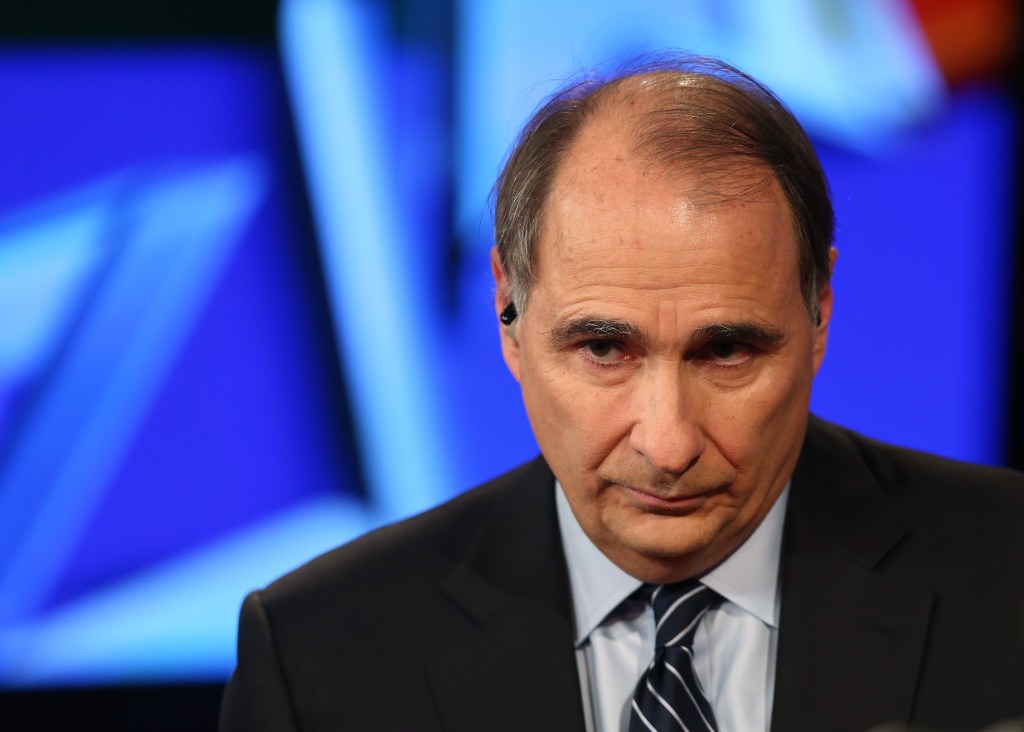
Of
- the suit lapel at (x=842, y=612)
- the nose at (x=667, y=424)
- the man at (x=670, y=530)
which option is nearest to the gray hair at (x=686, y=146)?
the man at (x=670, y=530)

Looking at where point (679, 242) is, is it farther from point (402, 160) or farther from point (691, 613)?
point (402, 160)

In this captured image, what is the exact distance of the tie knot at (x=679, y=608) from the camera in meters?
1.97

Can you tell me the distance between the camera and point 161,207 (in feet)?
11.2

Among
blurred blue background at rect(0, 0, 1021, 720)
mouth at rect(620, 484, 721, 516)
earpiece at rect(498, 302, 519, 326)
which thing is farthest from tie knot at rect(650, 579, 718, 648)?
blurred blue background at rect(0, 0, 1021, 720)

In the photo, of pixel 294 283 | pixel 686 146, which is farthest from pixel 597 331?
pixel 294 283

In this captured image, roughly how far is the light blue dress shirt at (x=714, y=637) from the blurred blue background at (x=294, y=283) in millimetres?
1386

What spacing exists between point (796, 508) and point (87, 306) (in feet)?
6.88

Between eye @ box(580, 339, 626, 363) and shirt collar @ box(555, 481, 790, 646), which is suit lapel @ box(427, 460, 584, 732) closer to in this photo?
shirt collar @ box(555, 481, 790, 646)

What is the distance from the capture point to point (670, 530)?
1.87 meters

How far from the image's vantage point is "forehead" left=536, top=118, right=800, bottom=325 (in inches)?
70.9

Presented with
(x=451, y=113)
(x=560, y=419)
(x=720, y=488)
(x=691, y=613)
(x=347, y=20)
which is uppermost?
(x=347, y=20)

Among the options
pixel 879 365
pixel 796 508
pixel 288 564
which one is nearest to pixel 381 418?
pixel 288 564

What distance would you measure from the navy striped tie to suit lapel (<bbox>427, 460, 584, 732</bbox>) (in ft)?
0.36

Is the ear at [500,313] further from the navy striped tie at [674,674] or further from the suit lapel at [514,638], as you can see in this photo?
→ the navy striped tie at [674,674]
